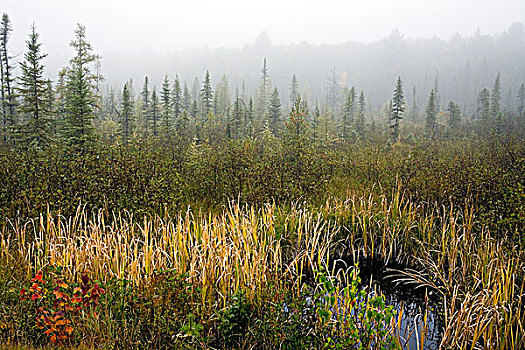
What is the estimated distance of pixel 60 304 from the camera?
10.6 feet

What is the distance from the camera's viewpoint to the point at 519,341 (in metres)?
3.20

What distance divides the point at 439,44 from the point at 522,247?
191m

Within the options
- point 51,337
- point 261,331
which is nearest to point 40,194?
point 51,337

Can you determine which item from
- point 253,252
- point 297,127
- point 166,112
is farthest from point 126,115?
point 253,252

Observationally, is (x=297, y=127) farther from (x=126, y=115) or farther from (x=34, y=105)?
(x=126, y=115)

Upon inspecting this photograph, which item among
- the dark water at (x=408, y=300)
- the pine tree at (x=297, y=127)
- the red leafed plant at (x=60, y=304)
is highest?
the pine tree at (x=297, y=127)

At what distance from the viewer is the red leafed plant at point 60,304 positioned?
3.14 m

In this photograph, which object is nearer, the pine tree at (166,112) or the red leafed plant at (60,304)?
the red leafed plant at (60,304)

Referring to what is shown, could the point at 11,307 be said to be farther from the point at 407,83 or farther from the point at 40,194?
the point at 407,83

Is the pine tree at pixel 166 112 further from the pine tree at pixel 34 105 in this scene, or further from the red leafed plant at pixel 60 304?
the red leafed plant at pixel 60 304

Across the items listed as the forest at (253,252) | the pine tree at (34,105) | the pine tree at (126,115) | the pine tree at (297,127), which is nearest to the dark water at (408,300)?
the forest at (253,252)

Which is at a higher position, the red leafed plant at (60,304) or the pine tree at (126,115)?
the pine tree at (126,115)

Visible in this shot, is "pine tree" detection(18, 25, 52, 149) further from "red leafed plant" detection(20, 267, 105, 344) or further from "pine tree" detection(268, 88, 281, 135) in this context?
"pine tree" detection(268, 88, 281, 135)

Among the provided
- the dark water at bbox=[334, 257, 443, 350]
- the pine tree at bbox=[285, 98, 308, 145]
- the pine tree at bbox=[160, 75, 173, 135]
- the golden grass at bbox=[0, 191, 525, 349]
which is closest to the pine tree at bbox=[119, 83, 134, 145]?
the pine tree at bbox=[160, 75, 173, 135]
